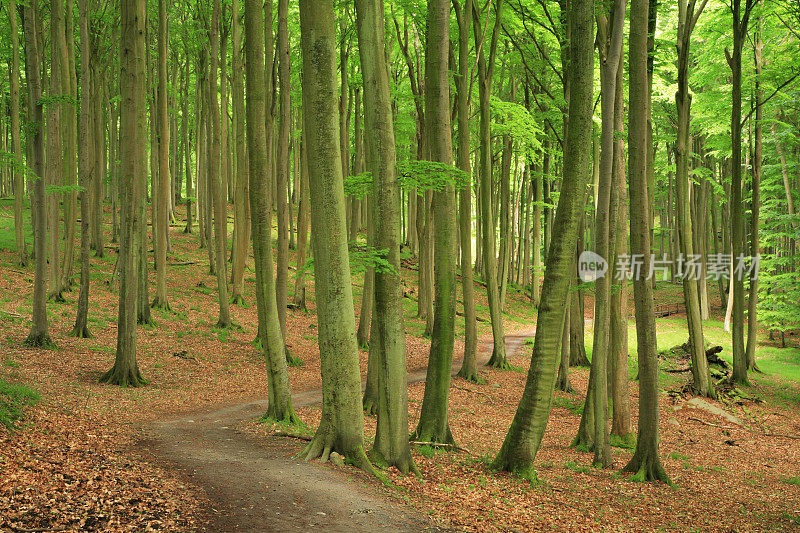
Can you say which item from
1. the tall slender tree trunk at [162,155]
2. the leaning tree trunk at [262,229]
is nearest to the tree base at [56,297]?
the tall slender tree trunk at [162,155]

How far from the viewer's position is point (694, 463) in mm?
10727

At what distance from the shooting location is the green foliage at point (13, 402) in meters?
6.57

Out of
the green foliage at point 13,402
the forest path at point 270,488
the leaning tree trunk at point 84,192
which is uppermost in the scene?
the leaning tree trunk at point 84,192

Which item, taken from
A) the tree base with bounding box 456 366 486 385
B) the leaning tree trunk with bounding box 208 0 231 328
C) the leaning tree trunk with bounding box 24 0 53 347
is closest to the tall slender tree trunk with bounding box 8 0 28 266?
the leaning tree trunk with bounding box 24 0 53 347

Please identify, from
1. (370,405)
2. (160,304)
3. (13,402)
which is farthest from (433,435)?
(160,304)

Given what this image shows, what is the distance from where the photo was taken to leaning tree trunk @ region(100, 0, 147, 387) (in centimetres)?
1101

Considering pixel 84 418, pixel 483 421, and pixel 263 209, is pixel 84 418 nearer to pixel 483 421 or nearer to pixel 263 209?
pixel 263 209

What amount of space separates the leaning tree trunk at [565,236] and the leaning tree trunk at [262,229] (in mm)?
4160

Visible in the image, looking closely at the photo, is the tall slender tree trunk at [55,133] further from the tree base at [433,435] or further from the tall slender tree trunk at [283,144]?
the tree base at [433,435]

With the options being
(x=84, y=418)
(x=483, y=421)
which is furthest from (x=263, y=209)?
(x=483, y=421)

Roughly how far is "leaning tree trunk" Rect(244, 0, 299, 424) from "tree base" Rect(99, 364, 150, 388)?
3.93 metres

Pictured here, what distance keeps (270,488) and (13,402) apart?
14.5ft

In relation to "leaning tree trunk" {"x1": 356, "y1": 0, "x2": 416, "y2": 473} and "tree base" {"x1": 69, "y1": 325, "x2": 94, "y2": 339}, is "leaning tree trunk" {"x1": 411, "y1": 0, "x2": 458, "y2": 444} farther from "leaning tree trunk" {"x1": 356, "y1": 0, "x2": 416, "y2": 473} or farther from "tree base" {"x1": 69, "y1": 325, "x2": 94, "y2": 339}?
"tree base" {"x1": 69, "y1": 325, "x2": 94, "y2": 339}

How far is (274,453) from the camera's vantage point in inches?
285
